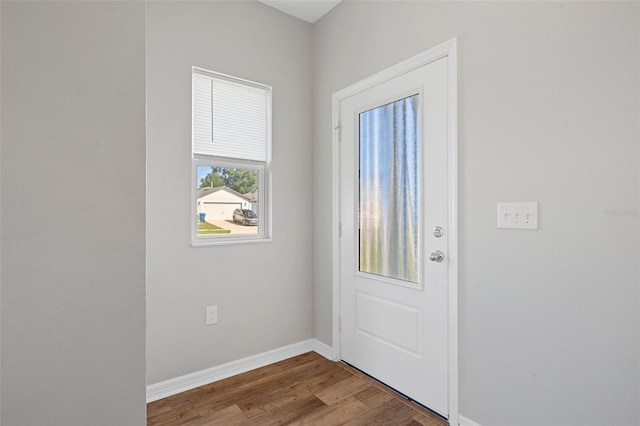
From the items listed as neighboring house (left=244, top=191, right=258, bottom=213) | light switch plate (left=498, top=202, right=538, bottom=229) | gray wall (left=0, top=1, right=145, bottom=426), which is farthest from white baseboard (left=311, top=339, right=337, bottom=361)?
gray wall (left=0, top=1, right=145, bottom=426)

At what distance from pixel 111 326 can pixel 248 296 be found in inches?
69.9

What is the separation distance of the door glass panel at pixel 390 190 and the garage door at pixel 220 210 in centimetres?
96

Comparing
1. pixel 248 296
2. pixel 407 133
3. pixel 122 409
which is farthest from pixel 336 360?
pixel 122 409

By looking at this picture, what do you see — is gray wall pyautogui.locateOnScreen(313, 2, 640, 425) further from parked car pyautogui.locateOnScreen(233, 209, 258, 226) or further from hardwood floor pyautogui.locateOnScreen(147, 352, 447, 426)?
parked car pyautogui.locateOnScreen(233, 209, 258, 226)

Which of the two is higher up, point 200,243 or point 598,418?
point 200,243

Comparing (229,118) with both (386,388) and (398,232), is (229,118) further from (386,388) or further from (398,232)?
(386,388)

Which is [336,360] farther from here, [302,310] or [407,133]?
[407,133]

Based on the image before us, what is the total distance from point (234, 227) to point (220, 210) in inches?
6.7

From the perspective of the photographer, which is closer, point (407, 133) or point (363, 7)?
point (407, 133)

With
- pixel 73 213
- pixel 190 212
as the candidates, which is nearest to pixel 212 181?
pixel 190 212

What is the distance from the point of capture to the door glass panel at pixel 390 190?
6.94 ft

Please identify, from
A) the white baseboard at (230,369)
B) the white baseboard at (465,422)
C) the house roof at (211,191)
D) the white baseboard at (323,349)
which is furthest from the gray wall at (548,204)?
the house roof at (211,191)

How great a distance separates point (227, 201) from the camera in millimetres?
2547

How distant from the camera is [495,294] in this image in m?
1.71
